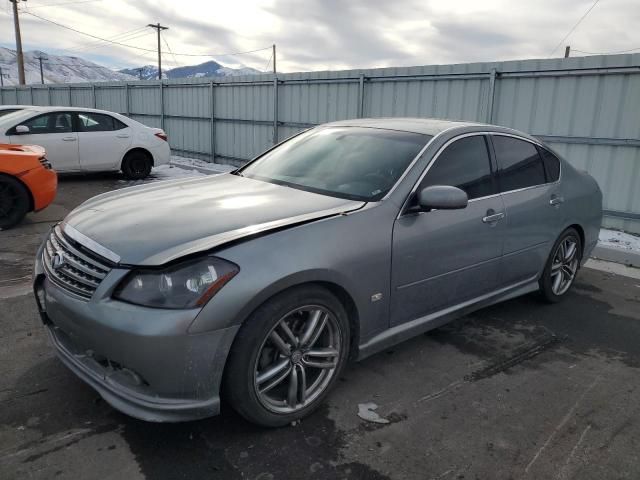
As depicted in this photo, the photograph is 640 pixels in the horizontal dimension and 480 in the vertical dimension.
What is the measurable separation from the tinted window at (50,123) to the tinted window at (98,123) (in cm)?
27

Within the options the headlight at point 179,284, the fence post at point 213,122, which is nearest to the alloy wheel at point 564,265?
the headlight at point 179,284

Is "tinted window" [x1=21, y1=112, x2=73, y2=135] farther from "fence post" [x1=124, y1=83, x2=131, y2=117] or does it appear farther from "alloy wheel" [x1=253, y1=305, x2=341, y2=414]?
"alloy wheel" [x1=253, y1=305, x2=341, y2=414]

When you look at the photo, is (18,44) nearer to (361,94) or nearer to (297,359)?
(361,94)

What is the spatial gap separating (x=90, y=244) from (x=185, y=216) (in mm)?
491

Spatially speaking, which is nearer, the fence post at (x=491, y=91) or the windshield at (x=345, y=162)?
the windshield at (x=345, y=162)

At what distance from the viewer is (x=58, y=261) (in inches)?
108

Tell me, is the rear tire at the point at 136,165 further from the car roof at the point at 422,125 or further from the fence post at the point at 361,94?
the car roof at the point at 422,125

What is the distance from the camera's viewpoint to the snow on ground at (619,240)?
273 inches

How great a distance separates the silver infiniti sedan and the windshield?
0.04 feet

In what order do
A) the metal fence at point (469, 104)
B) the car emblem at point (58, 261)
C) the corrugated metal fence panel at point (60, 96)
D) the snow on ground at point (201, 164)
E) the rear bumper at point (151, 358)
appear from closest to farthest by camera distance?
the rear bumper at point (151, 358), the car emblem at point (58, 261), the metal fence at point (469, 104), the snow on ground at point (201, 164), the corrugated metal fence panel at point (60, 96)

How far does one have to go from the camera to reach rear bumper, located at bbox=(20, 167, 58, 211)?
21.9 ft

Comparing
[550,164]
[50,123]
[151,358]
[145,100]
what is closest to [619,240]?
[550,164]

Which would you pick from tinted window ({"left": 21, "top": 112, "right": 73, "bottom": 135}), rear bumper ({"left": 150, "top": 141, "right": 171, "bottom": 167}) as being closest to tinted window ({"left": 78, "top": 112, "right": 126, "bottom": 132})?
tinted window ({"left": 21, "top": 112, "right": 73, "bottom": 135})

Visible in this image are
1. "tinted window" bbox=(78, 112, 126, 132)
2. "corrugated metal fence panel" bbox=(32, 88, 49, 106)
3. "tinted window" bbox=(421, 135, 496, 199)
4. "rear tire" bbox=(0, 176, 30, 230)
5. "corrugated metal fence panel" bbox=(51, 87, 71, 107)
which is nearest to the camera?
"tinted window" bbox=(421, 135, 496, 199)
